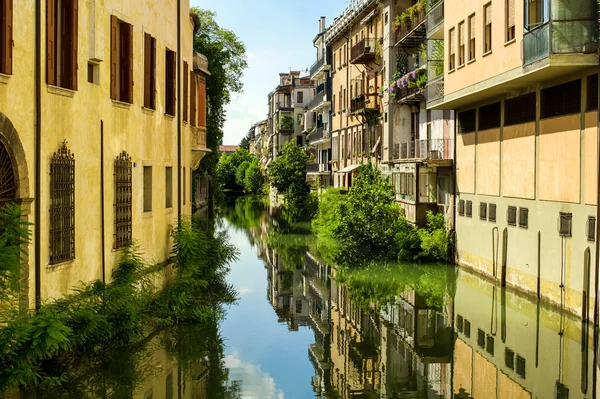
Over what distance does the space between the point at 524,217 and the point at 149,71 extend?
35.5ft

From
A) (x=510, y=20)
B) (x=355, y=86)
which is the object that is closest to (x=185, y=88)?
(x=510, y=20)

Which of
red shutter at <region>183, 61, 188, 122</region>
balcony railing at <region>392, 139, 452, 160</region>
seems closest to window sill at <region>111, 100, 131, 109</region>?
red shutter at <region>183, 61, 188, 122</region>

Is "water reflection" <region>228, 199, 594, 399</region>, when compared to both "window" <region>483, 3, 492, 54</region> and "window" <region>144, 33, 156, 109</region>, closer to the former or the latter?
"window" <region>144, 33, 156, 109</region>

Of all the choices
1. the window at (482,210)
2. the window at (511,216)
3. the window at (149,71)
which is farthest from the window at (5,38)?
the window at (482,210)

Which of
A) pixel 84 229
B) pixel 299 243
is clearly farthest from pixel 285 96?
pixel 84 229

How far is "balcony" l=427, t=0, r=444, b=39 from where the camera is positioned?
28.1m

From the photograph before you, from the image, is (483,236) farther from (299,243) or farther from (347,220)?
(299,243)

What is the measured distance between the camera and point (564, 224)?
18156 mm

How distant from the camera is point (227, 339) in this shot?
16.4 meters

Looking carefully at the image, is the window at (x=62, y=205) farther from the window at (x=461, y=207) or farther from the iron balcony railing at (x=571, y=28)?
the window at (x=461, y=207)

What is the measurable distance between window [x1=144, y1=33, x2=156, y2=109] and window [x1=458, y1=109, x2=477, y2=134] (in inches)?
448

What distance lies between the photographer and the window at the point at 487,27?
22.5 metres

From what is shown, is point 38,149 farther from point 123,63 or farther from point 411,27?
point 411,27

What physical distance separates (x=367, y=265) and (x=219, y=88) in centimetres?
2510
